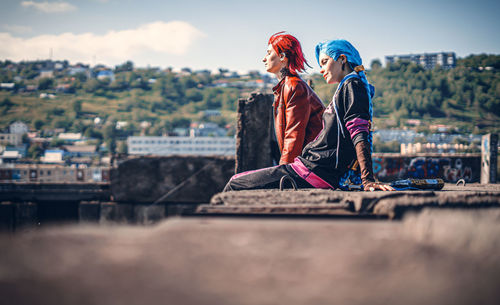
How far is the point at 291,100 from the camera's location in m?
5.43

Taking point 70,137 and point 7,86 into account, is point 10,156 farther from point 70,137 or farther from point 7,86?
point 7,86

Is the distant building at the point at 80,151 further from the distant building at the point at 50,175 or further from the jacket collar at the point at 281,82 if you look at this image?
the jacket collar at the point at 281,82

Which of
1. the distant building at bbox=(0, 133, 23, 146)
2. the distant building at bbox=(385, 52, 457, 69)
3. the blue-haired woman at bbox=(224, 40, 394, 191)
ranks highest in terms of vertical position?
the distant building at bbox=(385, 52, 457, 69)

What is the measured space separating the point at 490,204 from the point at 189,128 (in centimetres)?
17527

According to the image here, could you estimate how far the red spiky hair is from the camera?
5.81 metres

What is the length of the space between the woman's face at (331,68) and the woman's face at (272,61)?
0.65 m

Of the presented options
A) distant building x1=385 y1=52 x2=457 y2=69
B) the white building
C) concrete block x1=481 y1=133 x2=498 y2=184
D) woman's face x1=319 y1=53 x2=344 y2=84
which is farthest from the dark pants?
the white building

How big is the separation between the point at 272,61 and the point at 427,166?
5.65m

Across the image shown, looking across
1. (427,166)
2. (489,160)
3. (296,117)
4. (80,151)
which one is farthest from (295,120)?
(80,151)

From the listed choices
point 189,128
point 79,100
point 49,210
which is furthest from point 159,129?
point 49,210

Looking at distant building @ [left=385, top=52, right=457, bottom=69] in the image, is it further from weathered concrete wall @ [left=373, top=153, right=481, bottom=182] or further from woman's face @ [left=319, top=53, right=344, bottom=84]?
woman's face @ [left=319, top=53, right=344, bottom=84]

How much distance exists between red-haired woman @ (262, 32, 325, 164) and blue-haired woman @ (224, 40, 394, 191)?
0.93 feet

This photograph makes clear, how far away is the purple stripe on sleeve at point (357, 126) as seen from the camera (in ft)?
15.4

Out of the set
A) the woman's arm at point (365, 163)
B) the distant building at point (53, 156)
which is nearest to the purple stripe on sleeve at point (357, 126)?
the woman's arm at point (365, 163)
